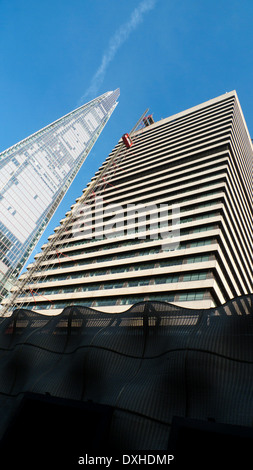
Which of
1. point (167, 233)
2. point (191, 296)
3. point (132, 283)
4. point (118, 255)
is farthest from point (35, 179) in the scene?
point (191, 296)

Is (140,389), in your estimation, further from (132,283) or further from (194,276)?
(132,283)

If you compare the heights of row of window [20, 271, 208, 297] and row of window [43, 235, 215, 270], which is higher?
row of window [43, 235, 215, 270]

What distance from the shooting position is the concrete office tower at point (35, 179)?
91125 mm

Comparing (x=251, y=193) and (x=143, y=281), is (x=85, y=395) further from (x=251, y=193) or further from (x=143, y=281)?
(x=251, y=193)

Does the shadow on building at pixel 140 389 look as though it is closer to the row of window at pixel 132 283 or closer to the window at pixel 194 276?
the window at pixel 194 276

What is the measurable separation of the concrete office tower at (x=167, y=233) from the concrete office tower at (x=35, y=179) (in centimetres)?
3633

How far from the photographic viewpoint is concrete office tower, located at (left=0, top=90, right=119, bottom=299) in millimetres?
91125

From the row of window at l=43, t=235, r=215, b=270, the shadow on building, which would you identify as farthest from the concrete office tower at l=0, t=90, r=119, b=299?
the shadow on building

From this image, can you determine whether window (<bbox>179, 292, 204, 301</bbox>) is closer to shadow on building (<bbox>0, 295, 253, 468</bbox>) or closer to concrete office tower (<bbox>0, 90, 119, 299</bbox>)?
shadow on building (<bbox>0, 295, 253, 468</bbox>)

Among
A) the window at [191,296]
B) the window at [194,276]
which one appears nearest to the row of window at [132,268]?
the window at [194,276]

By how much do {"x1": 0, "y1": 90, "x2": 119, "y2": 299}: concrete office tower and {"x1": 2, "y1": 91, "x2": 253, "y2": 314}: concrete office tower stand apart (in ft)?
119

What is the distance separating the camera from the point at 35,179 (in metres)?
112

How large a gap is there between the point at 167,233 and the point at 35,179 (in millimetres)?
89112

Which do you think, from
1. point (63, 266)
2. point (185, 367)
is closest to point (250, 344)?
point (185, 367)
